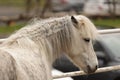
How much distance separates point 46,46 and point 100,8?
22.6m

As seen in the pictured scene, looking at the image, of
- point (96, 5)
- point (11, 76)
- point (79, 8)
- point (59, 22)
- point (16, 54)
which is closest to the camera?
point (11, 76)

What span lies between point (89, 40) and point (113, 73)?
9.11 feet

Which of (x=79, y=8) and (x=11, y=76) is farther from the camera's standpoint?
(x=79, y=8)

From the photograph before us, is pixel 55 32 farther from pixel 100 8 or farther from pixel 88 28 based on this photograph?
pixel 100 8

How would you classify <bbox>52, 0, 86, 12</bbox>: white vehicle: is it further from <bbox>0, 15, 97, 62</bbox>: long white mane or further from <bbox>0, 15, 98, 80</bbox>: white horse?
<bbox>0, 15, 97, 62</bbox>: long white mane

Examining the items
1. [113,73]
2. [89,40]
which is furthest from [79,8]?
[89,40]

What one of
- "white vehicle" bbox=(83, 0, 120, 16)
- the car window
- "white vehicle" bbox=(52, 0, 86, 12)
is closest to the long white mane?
the car window

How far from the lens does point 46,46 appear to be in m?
5.24

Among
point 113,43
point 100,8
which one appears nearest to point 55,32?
point 113,43

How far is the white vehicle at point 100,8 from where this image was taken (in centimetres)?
2727

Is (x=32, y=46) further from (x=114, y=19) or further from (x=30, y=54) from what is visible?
(x=114, y=19)

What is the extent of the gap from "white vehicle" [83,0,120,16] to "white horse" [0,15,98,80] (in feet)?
70.3

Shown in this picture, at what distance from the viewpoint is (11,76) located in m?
4.24

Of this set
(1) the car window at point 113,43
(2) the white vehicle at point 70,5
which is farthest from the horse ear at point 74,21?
(2) the white vehicle at point 70,5
